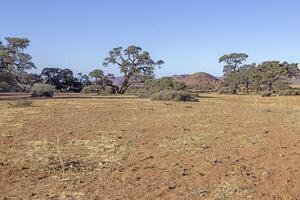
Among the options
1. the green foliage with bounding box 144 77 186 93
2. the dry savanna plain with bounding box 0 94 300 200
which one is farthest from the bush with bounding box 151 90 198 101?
the dry savanna plain with bounding box 0 94 300 200

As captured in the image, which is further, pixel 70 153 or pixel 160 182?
pixel 70 153

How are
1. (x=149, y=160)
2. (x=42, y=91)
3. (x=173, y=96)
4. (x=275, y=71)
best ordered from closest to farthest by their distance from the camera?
(x=149, y=160) → (x=173, y=96) → (x=42, y=91) → (x=275, y=71)

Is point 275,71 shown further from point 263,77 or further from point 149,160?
point 149,160

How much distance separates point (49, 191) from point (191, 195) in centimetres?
208

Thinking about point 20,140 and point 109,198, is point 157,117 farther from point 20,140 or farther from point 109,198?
point 109,198

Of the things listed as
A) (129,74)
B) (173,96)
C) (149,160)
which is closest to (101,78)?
(129,74)

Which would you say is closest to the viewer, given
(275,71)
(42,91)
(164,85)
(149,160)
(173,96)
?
(149,160)

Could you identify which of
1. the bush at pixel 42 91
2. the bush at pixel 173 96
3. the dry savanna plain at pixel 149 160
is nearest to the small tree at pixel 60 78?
the bush at pixel 42 91

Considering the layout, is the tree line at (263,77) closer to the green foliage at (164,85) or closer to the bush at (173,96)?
the green foliage at (164,85)

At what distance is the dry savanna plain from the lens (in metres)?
7.03

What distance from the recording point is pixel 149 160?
9258mm

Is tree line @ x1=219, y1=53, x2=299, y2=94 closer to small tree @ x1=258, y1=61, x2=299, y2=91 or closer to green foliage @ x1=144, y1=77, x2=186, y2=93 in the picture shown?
small tree @ x1=258, y1=61, x2=299, y2=91

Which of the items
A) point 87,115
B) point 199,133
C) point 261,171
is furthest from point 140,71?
point 261,171

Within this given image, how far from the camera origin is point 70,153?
997 cm
